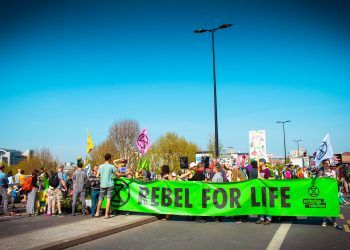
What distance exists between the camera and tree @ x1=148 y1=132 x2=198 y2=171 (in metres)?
64.7

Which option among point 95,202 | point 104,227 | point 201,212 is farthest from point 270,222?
point 95,202

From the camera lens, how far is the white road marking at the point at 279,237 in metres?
6.92

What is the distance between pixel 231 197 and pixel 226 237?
2.40 meters

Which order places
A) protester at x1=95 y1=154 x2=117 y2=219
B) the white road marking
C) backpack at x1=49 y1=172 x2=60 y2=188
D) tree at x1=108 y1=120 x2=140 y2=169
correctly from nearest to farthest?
the white road marking
protester at x1=95 y1=154 x2=117 y2=219
backpack at x1=49 y1=172 x2=60 y2=188
tree at x1=108 y1=120 x2=140 y2=169

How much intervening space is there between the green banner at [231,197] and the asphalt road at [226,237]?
0.44 m

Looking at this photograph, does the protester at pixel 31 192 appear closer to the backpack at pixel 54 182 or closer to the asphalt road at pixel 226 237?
the backpack at pixel 54 182

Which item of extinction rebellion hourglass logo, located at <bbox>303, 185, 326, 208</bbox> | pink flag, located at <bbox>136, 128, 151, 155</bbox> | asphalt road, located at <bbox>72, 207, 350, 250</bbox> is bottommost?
asphalt road, located at <bbox>72, 207, 350, 250</bbox>

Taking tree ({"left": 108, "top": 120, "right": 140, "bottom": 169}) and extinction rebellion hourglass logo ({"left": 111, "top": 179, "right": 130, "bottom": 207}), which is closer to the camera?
extinction rebellion hourglass logo ({"left": 111, "top": 179, "right": 130, "bottom": 207})

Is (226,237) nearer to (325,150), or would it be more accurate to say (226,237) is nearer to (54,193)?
(325,150)

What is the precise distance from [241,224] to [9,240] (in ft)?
20.7

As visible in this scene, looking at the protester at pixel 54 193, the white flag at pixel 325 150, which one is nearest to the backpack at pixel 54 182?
the protester at pixel 54 193

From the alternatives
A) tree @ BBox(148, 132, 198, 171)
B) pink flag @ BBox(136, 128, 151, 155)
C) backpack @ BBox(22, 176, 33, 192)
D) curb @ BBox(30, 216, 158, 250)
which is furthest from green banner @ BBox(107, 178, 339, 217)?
tree @ BBox(148, 132, 198, 171)

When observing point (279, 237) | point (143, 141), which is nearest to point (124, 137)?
point (143, 141)

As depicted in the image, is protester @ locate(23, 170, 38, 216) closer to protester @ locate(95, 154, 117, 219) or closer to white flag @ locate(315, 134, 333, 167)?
protester @ locate(95, 154, 117, 219)
